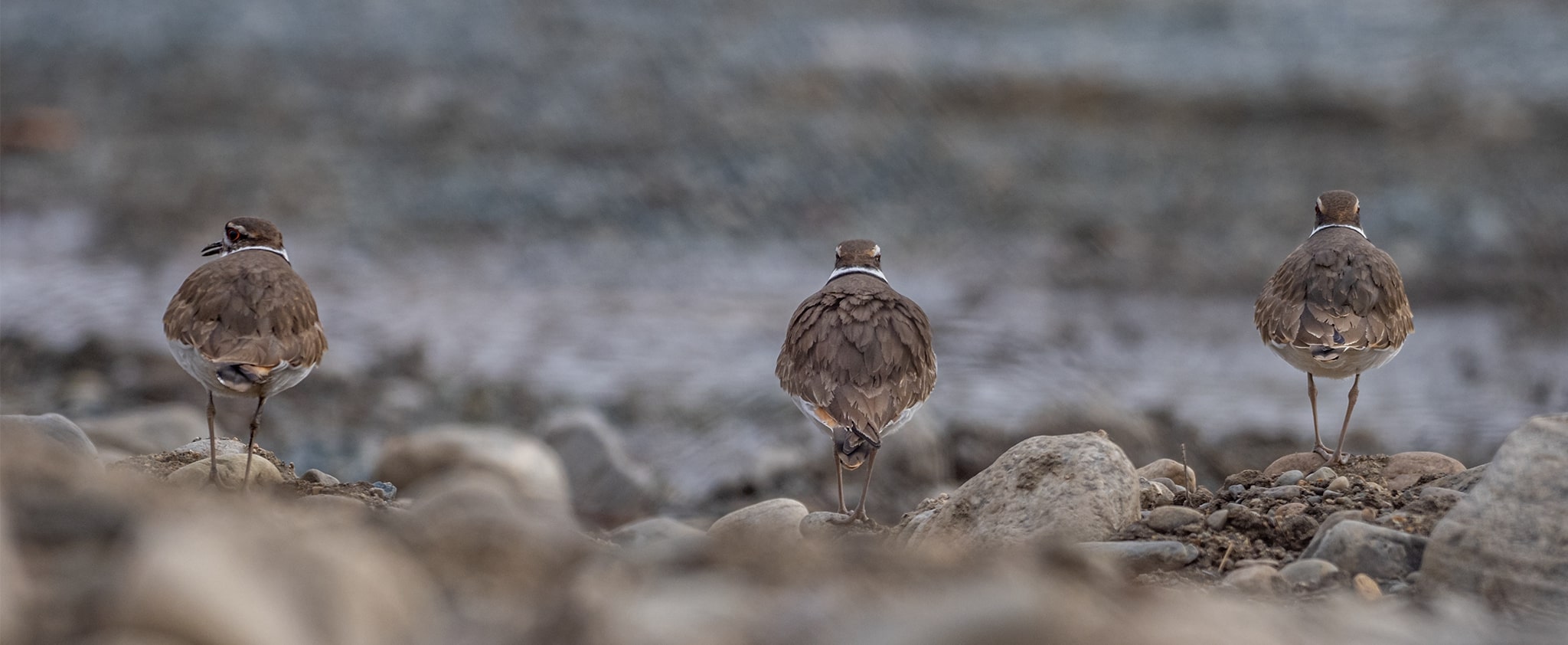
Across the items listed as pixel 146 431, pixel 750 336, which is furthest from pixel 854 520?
pixel 750 336

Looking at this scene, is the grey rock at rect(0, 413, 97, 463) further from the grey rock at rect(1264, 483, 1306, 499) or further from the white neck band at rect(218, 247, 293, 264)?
the grey rock at rect(1264, 483, 1306, 499)

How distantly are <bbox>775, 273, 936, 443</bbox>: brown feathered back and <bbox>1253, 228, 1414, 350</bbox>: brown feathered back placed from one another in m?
2.00

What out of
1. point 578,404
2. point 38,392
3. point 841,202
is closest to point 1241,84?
point 841,202

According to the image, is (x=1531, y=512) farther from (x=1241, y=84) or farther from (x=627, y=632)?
(x=1241, y=84)

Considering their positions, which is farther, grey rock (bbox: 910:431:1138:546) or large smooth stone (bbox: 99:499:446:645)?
grey rock (bbox: 910:431:1138:546)

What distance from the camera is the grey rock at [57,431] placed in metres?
6.54

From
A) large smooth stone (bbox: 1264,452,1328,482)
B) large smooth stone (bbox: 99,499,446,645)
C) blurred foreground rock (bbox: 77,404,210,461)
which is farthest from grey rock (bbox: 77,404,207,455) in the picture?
large smooth stone (bbox: 1264,452,1328,482)

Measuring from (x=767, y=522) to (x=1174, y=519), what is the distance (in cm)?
215

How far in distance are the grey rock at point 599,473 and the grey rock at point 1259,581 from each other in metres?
6.16

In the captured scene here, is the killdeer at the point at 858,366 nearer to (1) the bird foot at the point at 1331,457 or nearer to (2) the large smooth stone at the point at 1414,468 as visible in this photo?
(1) the bird foot at the point at 1331,457

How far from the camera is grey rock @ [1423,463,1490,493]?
6.38 m

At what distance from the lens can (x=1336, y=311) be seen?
7.72 m

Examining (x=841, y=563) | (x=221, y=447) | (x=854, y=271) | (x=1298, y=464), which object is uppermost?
(x=854, y=271)

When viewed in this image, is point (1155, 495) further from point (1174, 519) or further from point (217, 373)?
point (217, 373)
